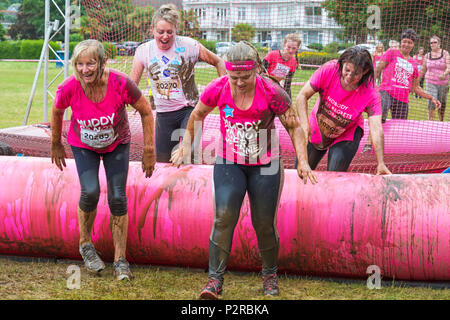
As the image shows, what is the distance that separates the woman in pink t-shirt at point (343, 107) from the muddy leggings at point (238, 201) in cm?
Result: 96

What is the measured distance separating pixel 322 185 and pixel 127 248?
1.50 m

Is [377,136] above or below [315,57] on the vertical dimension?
below

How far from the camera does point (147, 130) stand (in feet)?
12.9

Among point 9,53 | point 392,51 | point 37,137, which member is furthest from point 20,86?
point 9,53

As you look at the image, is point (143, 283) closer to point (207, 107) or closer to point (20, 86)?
point (207, 107)

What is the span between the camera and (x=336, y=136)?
4.45 meters

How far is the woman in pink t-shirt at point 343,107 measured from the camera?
4121 mm

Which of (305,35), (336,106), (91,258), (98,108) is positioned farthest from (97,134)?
(305,35)

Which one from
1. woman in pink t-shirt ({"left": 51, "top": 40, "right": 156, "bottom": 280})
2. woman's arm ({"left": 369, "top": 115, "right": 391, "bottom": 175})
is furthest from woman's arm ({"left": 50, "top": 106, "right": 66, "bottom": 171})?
woman's arm ({"left": 369, "top": 115, "right": 391, "bottom": 175})

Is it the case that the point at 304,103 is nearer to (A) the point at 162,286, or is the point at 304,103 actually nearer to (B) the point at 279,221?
(B) the point at 279,221

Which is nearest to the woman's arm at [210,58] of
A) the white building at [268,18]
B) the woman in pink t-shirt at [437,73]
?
the woman in pink t-shirt at [437,73]

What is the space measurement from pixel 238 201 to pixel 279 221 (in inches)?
23.9

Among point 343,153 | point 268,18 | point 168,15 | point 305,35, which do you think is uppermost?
point 268,18

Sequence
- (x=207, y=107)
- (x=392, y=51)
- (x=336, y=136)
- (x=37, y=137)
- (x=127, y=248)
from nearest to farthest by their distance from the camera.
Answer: (x=207, y=107) < (x=127, y=248) < (x=336, y=136) < (x=37, y=137) < (x=392, y=51)
